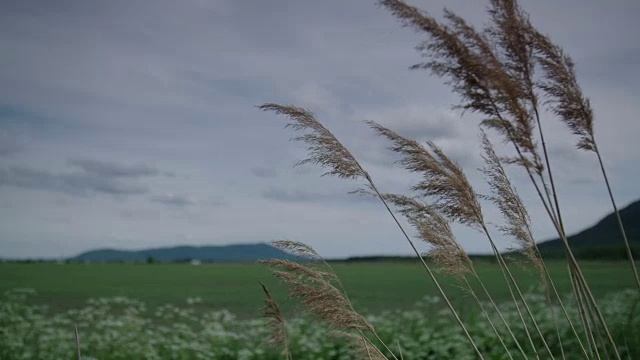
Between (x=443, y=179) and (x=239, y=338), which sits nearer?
(x=443, y=179)

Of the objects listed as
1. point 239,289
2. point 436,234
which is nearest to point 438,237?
point 436,234

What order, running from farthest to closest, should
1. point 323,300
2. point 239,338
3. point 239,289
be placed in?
point 239,289, point 239,338, point 323,300

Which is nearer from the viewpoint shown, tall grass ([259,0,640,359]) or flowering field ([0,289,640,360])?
tall grass ([259,0,640,359])

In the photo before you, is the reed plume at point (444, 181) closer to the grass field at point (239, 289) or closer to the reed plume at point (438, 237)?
the reed plume at point (438, 237)

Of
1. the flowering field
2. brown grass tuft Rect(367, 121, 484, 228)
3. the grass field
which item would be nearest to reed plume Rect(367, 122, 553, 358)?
brown grass tuft Rect(367, 121, 484, 228)

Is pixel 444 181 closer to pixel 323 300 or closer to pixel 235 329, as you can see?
pixel 323 300

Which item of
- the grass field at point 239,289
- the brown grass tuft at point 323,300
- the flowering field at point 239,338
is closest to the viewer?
the brown grass tuft at point 323,300

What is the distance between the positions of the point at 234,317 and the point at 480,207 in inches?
182

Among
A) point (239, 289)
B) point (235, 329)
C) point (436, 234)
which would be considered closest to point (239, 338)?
point (235, 329)

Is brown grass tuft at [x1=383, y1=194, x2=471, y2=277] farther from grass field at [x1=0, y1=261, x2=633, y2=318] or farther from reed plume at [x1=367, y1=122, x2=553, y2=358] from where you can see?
grass field at [x1=0, y1=261, x2=633, y2=318]

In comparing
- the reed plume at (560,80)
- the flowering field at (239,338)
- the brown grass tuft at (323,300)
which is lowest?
the flowering field at (239,338)

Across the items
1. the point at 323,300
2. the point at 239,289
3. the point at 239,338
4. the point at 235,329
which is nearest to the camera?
the point at 323,300

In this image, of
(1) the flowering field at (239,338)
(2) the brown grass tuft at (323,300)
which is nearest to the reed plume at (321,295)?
(2) the brown grass tuft at (323,300)

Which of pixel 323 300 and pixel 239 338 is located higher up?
pixel 323 300
